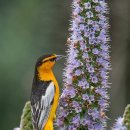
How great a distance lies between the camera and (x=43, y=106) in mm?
15094

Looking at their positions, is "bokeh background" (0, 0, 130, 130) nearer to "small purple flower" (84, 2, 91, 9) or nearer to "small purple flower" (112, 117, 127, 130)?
"small purple flower" (84, 2, 91, 9)

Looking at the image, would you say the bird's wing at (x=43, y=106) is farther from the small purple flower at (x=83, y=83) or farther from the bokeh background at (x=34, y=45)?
the bokeh background at (x=34, y=45)

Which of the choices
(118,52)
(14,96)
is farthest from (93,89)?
(14,96)

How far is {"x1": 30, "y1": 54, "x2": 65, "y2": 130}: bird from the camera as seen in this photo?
14.8m

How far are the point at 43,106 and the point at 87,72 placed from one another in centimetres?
123

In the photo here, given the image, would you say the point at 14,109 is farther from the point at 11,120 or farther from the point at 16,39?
the point at 16,39

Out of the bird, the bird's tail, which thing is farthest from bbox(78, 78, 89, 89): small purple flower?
the bird's tail

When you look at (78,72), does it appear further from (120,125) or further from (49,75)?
(49,75)

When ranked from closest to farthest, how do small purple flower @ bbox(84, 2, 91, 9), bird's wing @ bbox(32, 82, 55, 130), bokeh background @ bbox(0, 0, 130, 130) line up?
small purple flower @ bbox(84, 2, 91, 9) → bird's wing @ bbox(32, 82, 55, 130) → bokeh background @ bbox(0, 0, 130, 130)

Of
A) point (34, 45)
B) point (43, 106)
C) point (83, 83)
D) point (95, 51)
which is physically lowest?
point (43, 106)

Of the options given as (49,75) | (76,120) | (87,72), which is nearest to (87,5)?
(87,72)

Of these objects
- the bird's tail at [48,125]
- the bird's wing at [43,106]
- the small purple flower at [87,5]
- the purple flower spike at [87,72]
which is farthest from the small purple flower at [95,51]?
the bird's tail at [48,125]

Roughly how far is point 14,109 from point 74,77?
2014cm

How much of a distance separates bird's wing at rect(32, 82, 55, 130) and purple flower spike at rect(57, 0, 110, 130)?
1.32 feet
